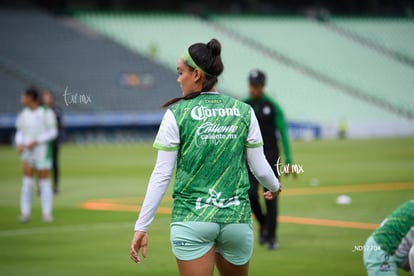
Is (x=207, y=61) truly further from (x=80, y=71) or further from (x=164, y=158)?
(x=80, y=71)

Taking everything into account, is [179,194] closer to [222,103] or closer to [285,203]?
[222,103]

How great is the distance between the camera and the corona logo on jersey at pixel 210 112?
571cm

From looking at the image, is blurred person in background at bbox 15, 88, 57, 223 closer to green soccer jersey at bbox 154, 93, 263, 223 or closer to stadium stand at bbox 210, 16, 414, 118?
green soccer jersey at bbox 154, 93, 263, 223

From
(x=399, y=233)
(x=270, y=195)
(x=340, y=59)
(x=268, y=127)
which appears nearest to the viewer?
(x=270, y=195)

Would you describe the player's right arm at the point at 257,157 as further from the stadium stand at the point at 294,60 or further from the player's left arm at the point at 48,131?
the stadium stand at the point at 294,60

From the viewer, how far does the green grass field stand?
10.9 m

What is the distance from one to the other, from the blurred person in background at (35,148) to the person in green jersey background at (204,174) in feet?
31.5

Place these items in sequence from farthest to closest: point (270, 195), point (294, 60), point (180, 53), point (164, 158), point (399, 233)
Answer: point (294, 60) < point (180, 53) < point (399, 233) < point (270, 195) < point (164, 158)

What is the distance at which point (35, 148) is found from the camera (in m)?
15.2

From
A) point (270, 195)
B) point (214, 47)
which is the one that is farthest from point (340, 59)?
point (214, 47)

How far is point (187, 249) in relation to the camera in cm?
564

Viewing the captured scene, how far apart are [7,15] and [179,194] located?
140ft

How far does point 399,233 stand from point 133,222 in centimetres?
901

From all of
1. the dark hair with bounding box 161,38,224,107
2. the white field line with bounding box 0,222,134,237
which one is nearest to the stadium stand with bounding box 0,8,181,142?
the white field line with bounding box 0,222,134,237
